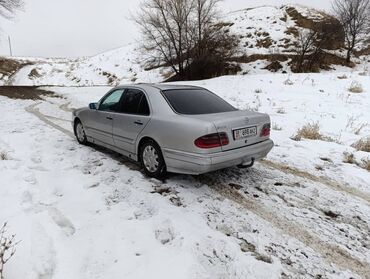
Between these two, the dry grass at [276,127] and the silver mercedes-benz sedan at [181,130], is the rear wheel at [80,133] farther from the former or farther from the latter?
the dry grass at [276,127]

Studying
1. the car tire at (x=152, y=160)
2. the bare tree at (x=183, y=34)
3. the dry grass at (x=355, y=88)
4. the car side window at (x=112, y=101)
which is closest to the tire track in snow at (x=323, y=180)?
the car tire at (x=152, y=160)

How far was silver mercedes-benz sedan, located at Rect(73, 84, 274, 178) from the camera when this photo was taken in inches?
147


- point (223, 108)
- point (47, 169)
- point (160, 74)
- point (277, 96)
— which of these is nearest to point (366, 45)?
point (160, 74)

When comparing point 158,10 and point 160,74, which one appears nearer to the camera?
point 158,10

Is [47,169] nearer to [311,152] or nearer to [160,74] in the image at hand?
[311,152]

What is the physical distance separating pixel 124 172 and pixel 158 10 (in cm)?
1830

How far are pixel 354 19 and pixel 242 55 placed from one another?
38.8ft

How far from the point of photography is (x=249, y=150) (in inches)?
163

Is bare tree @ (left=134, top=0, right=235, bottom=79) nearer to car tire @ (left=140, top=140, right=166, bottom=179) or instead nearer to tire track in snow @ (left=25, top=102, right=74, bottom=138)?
tire track in snow @ (left=25, top=102, right=74, bottom=138)

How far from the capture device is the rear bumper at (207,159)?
3.71 metres

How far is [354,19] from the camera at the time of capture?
85.7 ft

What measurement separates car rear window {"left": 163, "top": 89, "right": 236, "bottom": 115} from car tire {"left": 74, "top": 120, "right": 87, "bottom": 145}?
8.78 feet

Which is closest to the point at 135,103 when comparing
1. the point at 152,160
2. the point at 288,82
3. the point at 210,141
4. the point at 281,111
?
the point at 152,160

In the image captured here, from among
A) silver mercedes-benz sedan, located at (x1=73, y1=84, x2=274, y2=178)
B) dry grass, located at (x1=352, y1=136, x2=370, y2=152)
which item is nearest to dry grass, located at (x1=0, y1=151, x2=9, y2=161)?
silver mercedes-benz sedan, located at (x1=73, y1=84, x2=274, y2=178)
